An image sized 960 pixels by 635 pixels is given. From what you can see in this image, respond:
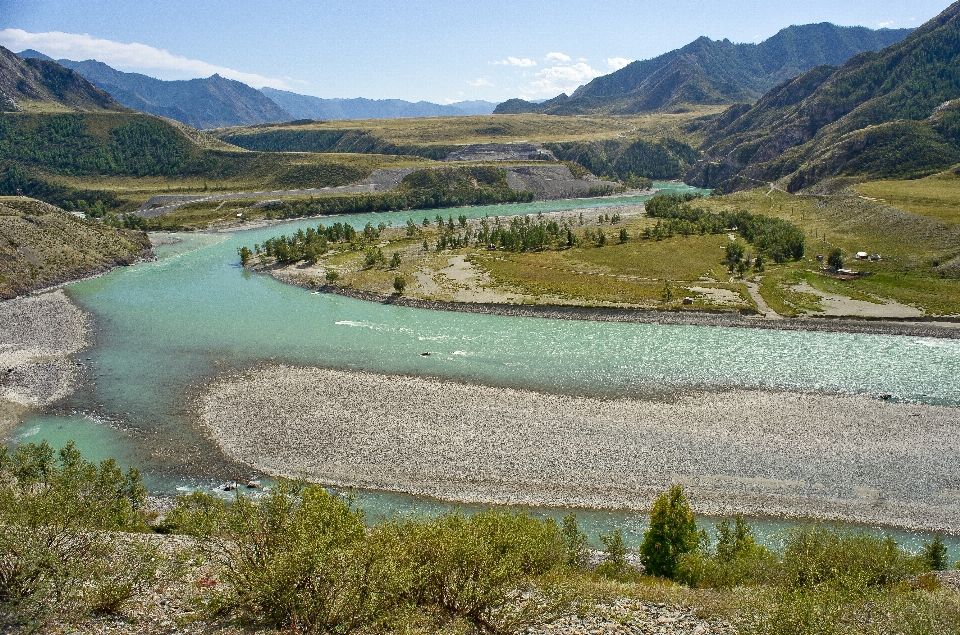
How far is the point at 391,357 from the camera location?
59.5 metres

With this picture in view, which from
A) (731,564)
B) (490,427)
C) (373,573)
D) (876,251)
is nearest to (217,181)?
(490,427)

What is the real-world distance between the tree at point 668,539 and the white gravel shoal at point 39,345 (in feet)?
164

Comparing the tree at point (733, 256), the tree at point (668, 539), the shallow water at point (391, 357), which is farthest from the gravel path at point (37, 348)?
the tree at point (733, 256)

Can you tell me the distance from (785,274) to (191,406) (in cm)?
7926

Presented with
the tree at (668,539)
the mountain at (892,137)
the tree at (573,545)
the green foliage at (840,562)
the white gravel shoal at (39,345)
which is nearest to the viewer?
the green foliage at (840,562)

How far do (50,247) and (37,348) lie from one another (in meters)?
43.3

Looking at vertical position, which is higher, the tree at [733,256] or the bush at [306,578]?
the tree at [733,256]

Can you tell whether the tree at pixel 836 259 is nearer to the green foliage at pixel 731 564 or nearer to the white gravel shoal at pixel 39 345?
the green foliage at pixel 731 564

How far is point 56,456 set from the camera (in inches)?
1622

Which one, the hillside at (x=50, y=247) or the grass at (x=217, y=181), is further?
the grass at (x=217, y=181)

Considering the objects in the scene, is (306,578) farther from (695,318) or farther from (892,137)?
(892,137)

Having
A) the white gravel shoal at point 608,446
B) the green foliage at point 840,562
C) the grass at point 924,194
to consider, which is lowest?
the white gravel shoal at point 608,446

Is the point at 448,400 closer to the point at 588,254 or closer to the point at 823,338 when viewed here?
the point at 823,338

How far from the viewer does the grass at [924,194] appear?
334 feet
